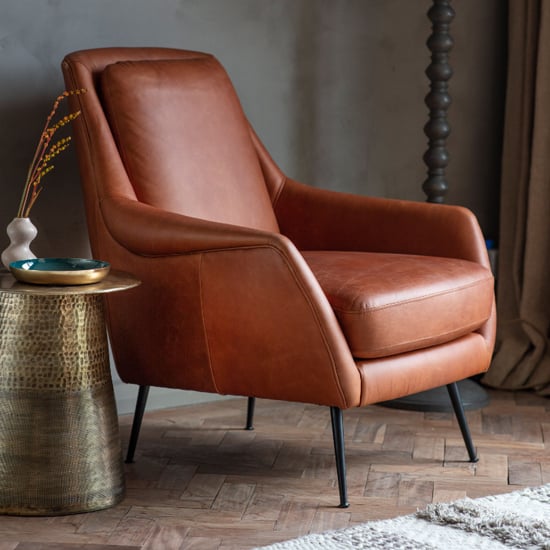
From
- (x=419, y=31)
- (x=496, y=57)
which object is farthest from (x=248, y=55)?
(x=496, y=57)

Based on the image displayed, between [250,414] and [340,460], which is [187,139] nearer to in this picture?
[250,414]

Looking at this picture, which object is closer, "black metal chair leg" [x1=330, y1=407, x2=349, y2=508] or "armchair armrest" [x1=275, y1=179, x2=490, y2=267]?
"black metal chair leg" [x1=330, y1=407, x2=349, y2=508]

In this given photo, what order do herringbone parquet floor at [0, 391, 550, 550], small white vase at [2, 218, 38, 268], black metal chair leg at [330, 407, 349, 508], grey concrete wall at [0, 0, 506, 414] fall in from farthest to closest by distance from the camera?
grey concrete wall at [0, 0, 506, 414], small white vase at [2, 218, 38, 268], black metal chair leg at [330, 407, 349, 508], herringbone parquet floor at [0, 391, 550, 550]

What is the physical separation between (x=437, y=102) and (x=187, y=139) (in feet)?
3.04

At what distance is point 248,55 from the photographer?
121 inches

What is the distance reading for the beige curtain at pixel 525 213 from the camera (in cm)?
319

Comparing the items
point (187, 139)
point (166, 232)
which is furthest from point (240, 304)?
point (187, 139)

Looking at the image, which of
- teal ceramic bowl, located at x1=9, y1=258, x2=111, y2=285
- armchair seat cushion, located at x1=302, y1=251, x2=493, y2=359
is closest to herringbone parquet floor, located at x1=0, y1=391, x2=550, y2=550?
armchair seat cushion, located at x1=302, y1=251, x2=493, y2=359

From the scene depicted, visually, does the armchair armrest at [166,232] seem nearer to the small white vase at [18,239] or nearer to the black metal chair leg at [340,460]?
the small white vase at [18,239]

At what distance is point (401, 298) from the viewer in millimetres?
2191

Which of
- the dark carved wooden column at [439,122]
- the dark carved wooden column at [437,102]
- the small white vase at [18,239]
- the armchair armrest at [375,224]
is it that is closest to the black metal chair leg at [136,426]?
the small white vase at [18,239]

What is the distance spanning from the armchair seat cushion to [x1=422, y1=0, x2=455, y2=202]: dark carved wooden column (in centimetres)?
71

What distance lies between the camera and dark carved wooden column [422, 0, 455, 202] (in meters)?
3.10

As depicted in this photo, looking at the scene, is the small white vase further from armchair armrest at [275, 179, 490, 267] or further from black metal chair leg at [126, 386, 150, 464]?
armchair armrest at [275, 179, 490, 267]
